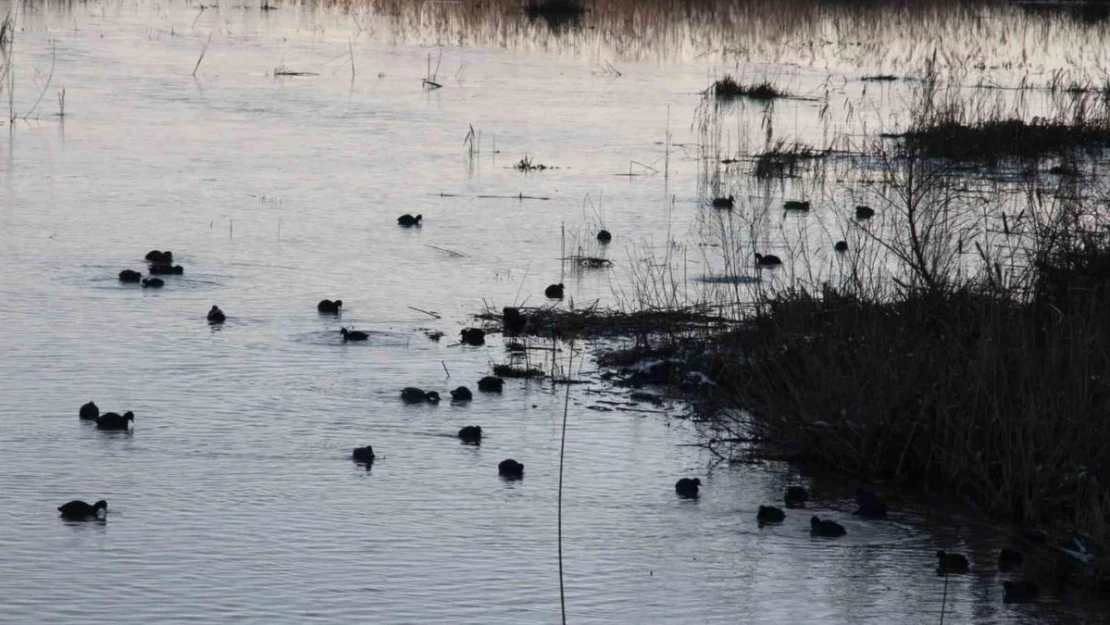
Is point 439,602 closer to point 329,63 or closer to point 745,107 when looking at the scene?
point 745,107

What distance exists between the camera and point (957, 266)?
29.8 feet

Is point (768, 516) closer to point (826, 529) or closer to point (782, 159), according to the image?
point (826, 529)

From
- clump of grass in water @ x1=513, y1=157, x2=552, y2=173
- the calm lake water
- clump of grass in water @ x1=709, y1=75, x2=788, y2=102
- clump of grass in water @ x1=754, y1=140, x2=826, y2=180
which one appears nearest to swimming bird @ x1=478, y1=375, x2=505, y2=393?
the calm lake water

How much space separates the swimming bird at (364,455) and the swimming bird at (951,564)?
2285mm

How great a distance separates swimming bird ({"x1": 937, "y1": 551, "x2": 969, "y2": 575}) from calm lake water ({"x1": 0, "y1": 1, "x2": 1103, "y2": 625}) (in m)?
0.05

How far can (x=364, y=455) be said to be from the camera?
24.0 feet

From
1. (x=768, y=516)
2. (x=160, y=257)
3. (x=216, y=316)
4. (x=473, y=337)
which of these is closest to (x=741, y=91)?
(x=160, y=257)

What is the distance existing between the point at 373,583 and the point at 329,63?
17824 mm

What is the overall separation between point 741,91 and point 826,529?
14982 mm

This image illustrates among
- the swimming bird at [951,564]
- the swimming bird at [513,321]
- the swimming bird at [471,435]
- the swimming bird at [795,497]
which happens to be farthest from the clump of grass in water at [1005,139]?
the swimming bird at [951,564]

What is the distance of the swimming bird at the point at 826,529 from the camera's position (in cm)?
666

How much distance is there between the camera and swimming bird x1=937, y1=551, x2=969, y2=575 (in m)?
6.33

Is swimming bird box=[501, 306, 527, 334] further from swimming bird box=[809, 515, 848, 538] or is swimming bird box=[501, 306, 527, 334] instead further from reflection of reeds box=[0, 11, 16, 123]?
reflection of reeds box=[0, 11, 16, 123]

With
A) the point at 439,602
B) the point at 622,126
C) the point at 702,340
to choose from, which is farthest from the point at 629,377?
the point at 622,126
